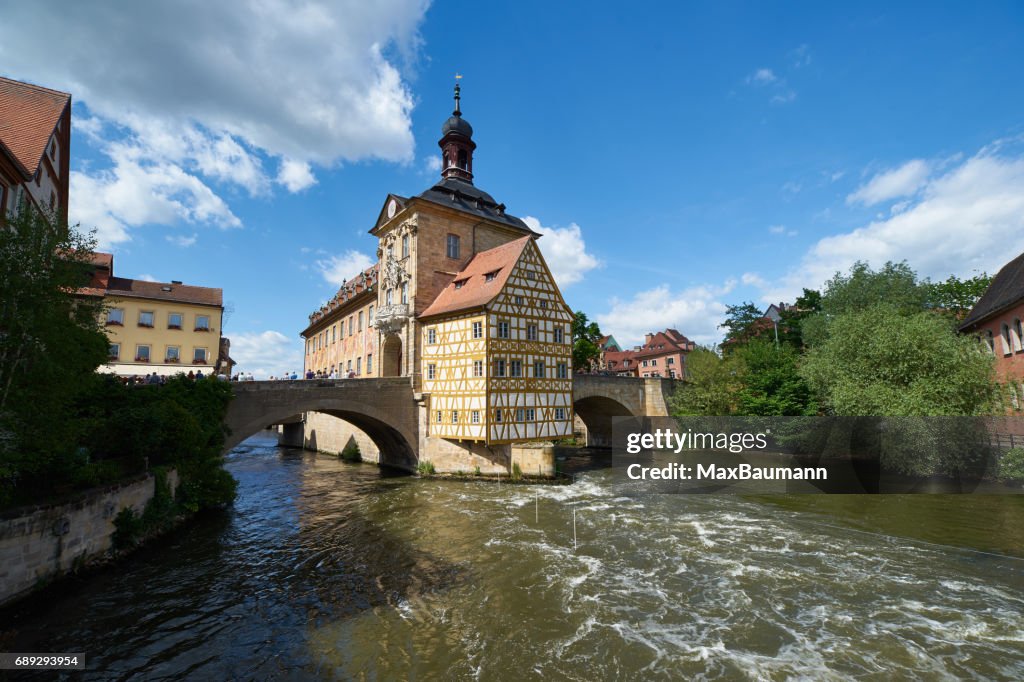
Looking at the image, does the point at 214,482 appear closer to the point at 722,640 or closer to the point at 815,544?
the point at 722,640

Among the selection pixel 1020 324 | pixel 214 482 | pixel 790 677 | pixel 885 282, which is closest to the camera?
pixel 790 677

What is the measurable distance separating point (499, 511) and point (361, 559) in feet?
19.5

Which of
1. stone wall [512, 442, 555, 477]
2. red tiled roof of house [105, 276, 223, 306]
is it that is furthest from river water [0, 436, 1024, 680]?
red tiled roof of house [105, 276, 223, 306]

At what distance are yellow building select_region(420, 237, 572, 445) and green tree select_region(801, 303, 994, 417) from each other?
13.0 meters

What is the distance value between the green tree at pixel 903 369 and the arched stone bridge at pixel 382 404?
13003mm

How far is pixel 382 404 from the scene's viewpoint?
23484 millimetres

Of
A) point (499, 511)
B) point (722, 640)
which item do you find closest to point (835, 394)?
point (499, 511)

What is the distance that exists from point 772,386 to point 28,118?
35.9m

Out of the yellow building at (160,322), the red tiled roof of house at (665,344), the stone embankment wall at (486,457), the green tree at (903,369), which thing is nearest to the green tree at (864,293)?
the green tree at (903,369)

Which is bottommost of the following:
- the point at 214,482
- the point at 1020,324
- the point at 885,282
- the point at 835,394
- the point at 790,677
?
the point at 790,677

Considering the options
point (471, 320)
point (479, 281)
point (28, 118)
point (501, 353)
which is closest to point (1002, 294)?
point (501, 353)

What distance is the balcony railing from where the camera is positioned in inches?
1029

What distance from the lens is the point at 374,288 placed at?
32.4m

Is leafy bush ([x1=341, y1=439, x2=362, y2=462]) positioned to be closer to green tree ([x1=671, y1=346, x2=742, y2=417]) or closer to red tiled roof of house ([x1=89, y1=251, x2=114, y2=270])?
red tiled roof of house ([x1=89, y1=251, x2=114, y2=270])
